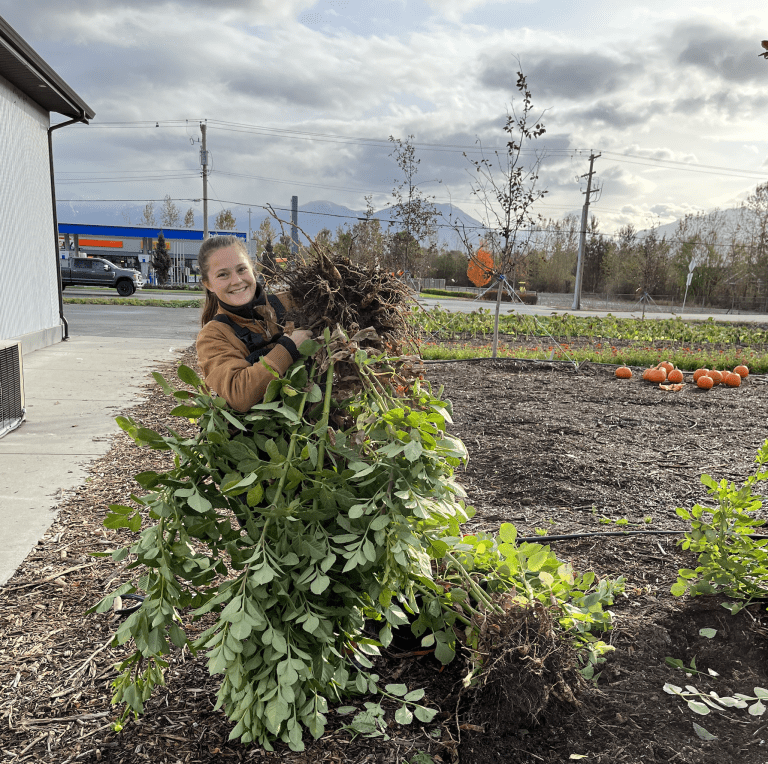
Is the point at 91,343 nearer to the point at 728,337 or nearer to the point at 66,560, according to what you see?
the point at 66,560

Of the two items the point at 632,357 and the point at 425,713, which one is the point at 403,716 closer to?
the point at 425,713

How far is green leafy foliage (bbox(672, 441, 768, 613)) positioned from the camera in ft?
7.13

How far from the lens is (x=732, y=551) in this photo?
7.36 feet

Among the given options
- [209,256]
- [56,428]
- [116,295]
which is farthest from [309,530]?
[116,295]

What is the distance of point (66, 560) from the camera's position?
3072 millimetres

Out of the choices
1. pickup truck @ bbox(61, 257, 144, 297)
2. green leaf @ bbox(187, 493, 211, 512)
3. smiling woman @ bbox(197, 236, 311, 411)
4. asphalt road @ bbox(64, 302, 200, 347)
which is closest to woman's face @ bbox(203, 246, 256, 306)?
smiling woman @ bbox(197, 236, 311, 411)

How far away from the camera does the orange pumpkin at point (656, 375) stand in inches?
300

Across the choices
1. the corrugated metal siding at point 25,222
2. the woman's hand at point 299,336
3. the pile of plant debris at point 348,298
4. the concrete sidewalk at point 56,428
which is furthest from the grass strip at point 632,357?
the woman's hand at point 299,336

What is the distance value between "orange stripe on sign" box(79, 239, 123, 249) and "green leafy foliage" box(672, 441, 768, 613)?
55651mm

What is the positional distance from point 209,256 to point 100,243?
55.3 metres

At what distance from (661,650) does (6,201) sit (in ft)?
33.8

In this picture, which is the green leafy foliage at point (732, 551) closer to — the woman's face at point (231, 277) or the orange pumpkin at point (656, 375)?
the woman's face at point (231, 277)

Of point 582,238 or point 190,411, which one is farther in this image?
point 582,238

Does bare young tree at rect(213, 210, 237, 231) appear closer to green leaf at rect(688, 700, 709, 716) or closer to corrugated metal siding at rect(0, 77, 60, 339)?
corrugated metal siding at rect(0, 77, 60, 339)
